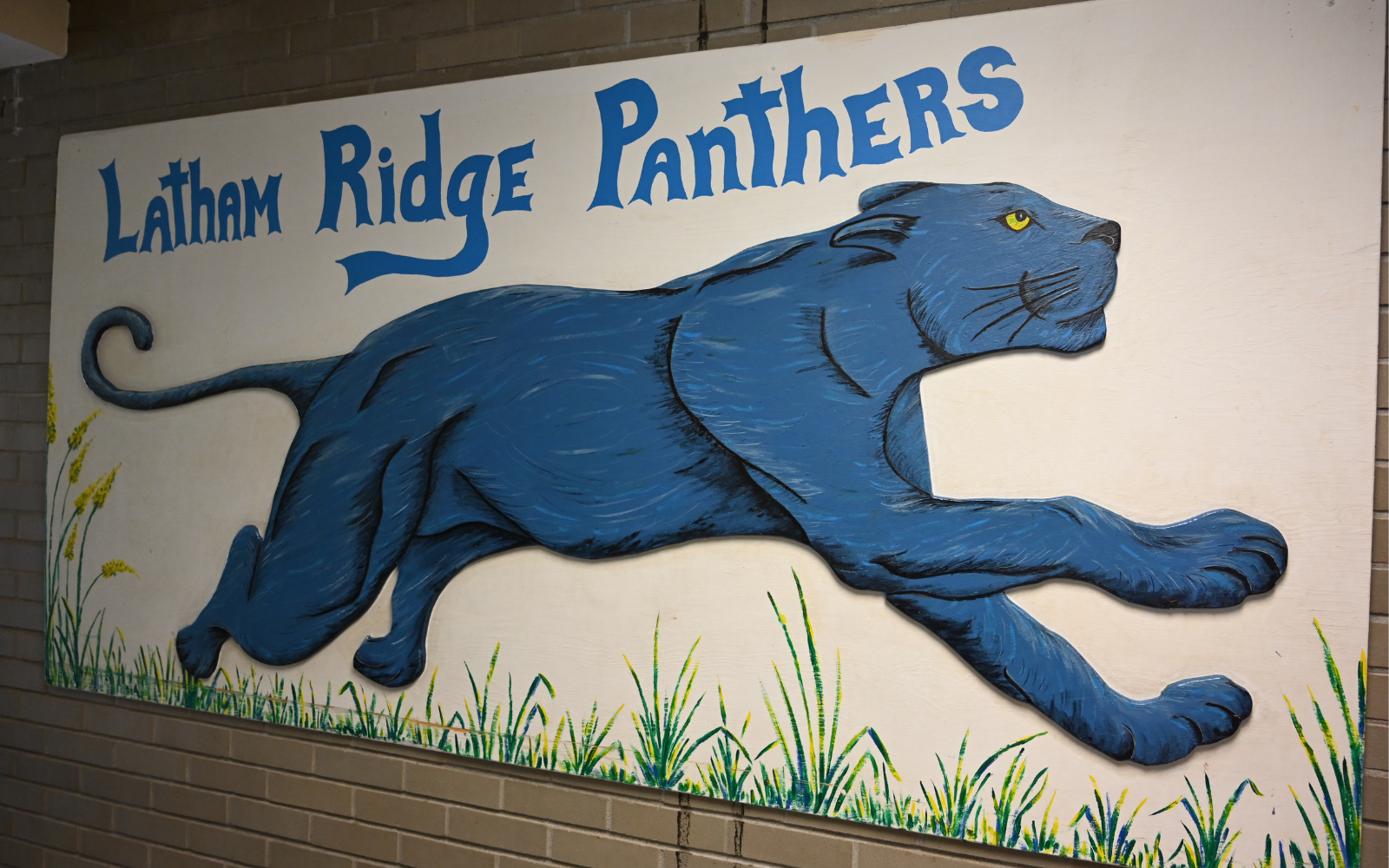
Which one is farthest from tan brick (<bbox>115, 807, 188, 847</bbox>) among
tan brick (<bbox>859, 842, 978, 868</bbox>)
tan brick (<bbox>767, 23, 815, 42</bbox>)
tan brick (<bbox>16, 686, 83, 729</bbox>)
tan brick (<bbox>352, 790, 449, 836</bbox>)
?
tan brick (<bbox>767, 23, 815, 42</bbox>)

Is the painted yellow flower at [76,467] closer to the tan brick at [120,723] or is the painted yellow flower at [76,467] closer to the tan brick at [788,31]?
the tan brick at [120,723]

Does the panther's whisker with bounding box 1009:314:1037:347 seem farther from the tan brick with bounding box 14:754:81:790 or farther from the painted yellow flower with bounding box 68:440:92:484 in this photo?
the tan brick with bounding box 14:754:81:790

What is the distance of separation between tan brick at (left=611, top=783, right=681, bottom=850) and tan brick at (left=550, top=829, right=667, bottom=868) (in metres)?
0.03

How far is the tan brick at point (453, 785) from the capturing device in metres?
2.10

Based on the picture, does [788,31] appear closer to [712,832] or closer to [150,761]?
[712,832]

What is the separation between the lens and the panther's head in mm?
1711

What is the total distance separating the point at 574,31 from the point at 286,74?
85 cm

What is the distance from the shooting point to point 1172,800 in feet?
5.36

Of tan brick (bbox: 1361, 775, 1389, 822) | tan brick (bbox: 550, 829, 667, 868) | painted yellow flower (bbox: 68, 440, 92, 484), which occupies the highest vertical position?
painted yellow flower (bbox: 68, 440, 92, 484)

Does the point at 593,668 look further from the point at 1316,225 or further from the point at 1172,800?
the point at 1316,225

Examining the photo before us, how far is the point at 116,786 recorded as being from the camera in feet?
8.27

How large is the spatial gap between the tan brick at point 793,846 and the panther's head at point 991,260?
102 centimetres

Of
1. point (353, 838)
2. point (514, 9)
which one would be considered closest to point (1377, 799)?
point (353, 838)

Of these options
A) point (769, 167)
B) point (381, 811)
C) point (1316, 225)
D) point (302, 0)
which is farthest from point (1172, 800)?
point (302, 0)
